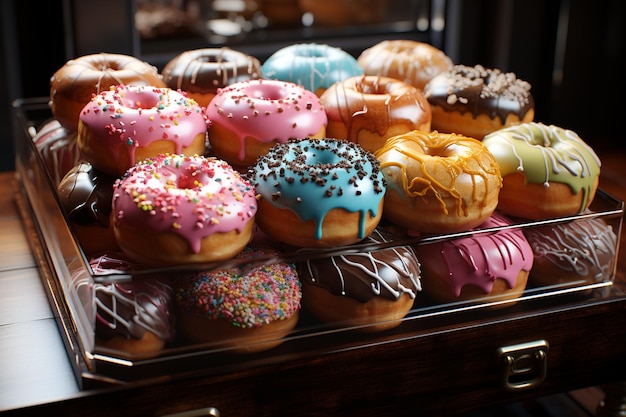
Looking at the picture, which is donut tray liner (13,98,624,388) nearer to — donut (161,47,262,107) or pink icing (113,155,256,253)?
pink icing (113,155,256,253)

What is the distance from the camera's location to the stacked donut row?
3.41 ft

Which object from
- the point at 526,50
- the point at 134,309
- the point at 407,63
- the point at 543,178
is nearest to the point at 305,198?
the point at 134,309

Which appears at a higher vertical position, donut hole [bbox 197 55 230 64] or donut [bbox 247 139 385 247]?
donut hole [bbox 197 55 230 64]

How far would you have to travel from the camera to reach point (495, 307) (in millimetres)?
1188

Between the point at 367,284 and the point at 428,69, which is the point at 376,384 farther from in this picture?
the point at 428,69

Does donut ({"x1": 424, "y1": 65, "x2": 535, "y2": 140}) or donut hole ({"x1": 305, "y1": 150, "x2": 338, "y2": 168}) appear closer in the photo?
donut hole ({"x1": 305, "y1": 150, "x2": 338, "y2": 168})

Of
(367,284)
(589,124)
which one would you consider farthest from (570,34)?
(367,284)

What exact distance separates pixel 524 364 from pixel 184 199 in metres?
0.60

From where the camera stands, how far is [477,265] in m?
1.14

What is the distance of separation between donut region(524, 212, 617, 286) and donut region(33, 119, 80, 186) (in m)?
0.79

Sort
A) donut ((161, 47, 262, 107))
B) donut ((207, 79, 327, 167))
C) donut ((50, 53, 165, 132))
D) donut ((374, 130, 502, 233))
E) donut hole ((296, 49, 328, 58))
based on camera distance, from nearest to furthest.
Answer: donut ((374, 130, 502, 233)) → donut ((207, 79, 327, 167)) → donut ((50, 53, 165, 132)) → donut ((161, 47, 262, 107)) → donut hole ((296, 49, 328, 58))

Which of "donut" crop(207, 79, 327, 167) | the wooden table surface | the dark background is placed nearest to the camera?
the wooden table surface

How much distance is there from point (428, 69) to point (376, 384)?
77 centimetres

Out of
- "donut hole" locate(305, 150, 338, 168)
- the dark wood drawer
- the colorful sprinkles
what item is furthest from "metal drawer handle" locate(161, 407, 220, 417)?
"donut hole" locate(305, 150, 338, 168)
